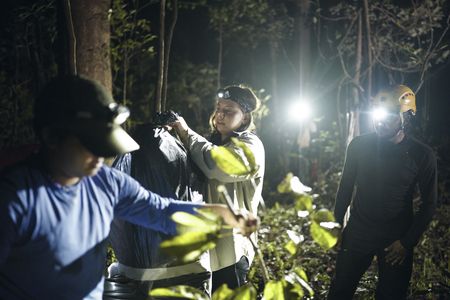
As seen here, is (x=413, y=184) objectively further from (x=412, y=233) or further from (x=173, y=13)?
(x=173, y=13)

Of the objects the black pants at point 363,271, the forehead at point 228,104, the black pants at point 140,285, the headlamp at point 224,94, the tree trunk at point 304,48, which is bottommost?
the black pants at point 363,271

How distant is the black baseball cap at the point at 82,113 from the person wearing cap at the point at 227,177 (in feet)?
3.73

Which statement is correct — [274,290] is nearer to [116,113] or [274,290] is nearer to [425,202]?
[116,113]

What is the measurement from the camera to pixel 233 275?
3107 millimetres

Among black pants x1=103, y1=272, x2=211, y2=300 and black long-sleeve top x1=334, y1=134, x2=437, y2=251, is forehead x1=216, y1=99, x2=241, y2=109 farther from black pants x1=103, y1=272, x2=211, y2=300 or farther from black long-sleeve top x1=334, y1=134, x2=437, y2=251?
black pants x1=103, y1=272, x2=211, y2=300

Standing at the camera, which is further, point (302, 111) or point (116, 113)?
point (302, 111)

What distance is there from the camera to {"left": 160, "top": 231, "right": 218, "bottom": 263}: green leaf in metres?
1.40

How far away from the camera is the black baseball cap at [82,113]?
163 cm

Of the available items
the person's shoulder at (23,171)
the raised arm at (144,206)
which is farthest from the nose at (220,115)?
the person's shoulder at (23,171)

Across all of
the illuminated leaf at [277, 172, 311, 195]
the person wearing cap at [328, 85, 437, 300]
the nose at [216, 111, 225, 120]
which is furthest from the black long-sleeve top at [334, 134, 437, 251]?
the illuminated leaf at [277, 172, 311, 195]

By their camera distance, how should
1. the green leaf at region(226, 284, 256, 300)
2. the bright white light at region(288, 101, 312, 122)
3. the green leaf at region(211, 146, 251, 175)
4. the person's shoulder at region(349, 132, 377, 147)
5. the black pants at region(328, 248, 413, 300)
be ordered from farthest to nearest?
1. the bright white light at region(288, 101, 312, 122)
2. the person's shoulder at region(349, 132, 377, 147)
3. the black pants at region(328, 248, 413, 300)
4. the green leaf at region(211, 146, 251, 175)
5. the green leaf at region(226, 284, 256, 300)

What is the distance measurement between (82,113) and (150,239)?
3.95 ft

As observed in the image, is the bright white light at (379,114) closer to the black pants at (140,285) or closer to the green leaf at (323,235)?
the black pants at (140,285)

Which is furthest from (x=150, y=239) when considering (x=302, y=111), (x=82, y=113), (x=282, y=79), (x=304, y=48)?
(x=282, y=79)
